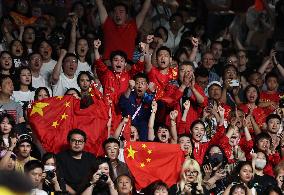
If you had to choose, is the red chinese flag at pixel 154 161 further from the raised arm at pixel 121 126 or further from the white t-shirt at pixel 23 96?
the white t-shirt at pixel 23 96

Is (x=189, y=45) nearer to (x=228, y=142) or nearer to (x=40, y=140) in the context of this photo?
(x=228, y=142)

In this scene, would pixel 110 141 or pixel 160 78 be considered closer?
pixel 110 141

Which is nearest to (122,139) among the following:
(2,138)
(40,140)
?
(40,140)

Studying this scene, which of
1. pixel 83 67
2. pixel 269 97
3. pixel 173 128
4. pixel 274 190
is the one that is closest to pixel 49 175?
pixel 173 128

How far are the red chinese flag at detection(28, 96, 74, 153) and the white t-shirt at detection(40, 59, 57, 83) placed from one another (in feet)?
4.56

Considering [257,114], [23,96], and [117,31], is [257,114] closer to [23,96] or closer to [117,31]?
[117,31]

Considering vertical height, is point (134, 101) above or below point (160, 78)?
below

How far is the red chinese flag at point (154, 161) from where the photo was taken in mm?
8523

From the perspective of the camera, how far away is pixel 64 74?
10164 millimetres

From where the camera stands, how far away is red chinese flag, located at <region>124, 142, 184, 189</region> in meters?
8.52

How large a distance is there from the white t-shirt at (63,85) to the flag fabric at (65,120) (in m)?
1.02

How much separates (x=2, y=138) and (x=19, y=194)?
6445 millimetres

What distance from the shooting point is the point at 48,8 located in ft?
43.4

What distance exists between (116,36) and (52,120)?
2392mm
